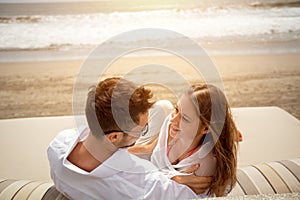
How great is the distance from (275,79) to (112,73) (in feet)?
3.61

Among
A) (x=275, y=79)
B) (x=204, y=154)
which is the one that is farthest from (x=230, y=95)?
(x=204, y=154)

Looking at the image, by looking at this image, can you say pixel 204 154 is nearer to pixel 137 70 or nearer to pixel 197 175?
pixel 197 175

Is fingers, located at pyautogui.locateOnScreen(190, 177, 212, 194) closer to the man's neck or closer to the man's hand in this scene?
the man's hand

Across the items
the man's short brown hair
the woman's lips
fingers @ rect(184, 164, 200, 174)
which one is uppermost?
the man's short brown hair

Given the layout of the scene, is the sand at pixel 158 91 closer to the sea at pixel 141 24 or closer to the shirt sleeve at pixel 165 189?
the sea at pixel 141 24

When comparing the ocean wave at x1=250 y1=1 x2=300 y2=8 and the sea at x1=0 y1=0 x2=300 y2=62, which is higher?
the ocean wave at x1=250 y1=1 x2=300 y2=8

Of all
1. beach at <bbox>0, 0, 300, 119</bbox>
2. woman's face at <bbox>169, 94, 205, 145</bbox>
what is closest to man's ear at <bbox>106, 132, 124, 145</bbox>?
woman's face at <bbox>169, 94, 205, 145</bbox>

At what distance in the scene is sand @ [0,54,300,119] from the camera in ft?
9.61

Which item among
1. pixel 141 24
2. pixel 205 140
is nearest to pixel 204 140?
pixel 205 140

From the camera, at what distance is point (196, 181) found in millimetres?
1194

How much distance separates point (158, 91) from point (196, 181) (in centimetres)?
195

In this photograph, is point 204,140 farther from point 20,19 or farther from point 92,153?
point 20,19

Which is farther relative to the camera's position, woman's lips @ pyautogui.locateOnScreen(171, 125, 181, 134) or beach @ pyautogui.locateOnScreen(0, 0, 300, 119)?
beach @ pyautogui.locateOnScreen(0, 0, 300, 119)

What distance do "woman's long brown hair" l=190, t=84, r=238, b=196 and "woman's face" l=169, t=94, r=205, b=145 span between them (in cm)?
2
